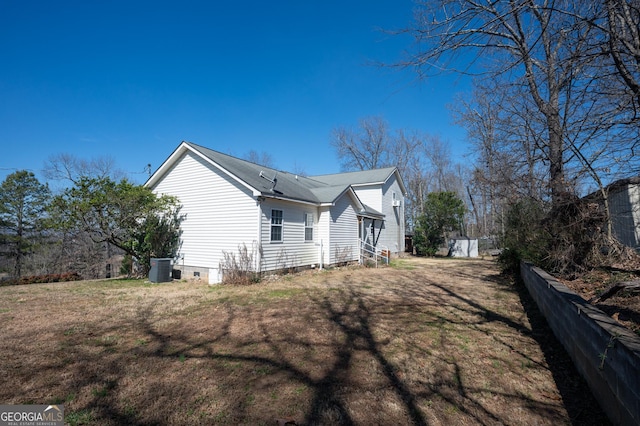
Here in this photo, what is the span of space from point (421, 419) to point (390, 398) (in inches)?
16.2

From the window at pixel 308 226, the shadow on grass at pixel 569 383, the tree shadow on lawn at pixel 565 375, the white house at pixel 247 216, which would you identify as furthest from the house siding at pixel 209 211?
the shadow on grass at pixel 569 383

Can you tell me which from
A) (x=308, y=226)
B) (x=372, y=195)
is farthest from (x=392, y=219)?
(x=308, y=226)

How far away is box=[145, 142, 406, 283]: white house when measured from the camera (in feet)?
38.0

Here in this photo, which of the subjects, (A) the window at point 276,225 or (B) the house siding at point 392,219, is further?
(B) the house siding at point 392,219

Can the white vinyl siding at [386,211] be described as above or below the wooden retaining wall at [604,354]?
above

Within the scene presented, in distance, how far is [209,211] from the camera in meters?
12.7

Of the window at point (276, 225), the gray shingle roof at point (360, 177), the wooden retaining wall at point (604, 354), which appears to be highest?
the gray shingle roof at point (360, 177)

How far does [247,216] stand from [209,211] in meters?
2.23

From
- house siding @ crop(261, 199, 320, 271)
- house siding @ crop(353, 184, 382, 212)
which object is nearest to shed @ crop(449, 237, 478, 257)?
house siding @ crop(353, 184, 382, 212)

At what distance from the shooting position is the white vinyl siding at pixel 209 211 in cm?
1166

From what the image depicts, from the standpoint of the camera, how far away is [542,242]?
26.2 feet

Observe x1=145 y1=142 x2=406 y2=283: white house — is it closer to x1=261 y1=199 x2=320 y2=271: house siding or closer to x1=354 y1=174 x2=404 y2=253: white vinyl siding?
x1=261 y1=199 x2=320 y2=271: house siding

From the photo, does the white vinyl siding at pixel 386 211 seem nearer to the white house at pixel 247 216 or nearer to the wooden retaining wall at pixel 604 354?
the white house at pixel 247 216

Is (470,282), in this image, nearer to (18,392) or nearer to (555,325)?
(555,325)
